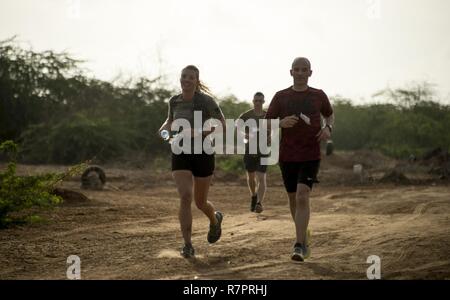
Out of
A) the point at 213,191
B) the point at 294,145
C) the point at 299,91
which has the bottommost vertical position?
the point at 213,191

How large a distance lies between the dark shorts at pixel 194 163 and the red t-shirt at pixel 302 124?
84 centimetres

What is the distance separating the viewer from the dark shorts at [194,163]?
6531 mm

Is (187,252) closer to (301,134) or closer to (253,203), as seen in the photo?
(301,134)

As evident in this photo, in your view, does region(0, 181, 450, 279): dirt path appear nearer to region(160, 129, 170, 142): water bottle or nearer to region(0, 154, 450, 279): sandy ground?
region(0, 154, 450, 279): sandy ground

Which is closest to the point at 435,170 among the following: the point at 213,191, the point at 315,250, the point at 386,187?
the point at 386,187

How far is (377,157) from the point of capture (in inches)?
1142

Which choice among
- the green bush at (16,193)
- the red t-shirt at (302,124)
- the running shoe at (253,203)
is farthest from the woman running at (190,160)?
the running shoe at (253,203)

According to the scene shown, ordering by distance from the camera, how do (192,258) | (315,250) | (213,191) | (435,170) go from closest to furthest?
(192,258)
(315,250)
(213,191)
(435,170)

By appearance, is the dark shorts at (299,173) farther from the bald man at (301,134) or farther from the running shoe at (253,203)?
the running shoe at (253,203)

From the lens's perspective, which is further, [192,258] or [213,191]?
[213,191]
